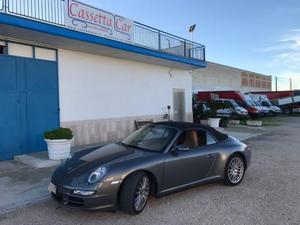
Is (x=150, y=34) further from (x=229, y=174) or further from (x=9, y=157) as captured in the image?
(x=229, y=174)

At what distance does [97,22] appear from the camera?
1145cm

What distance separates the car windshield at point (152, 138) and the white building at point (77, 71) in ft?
15.7

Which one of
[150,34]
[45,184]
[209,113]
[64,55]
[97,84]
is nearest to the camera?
[45,184]

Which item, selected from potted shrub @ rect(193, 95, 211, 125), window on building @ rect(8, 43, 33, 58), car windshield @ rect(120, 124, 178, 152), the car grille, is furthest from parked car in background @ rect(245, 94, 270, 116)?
the car grille

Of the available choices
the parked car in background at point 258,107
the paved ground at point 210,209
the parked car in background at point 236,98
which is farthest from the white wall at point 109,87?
the parked car in background at point 258,107

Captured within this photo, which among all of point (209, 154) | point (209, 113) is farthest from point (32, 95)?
point (209, 113)

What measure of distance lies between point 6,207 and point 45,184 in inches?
55.7

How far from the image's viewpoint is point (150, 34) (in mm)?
14648

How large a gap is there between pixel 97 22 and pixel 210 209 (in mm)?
8386

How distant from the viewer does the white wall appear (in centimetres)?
1156

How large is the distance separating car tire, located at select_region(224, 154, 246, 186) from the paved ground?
0.14 meters

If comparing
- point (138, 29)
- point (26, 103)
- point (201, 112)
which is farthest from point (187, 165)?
point (201, 112)

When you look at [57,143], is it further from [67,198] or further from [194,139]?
[67,198]

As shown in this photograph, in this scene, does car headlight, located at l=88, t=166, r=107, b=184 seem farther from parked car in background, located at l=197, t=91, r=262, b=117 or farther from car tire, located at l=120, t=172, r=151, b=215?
parked car in background, located at l=197, t=91, r=262, b=117
